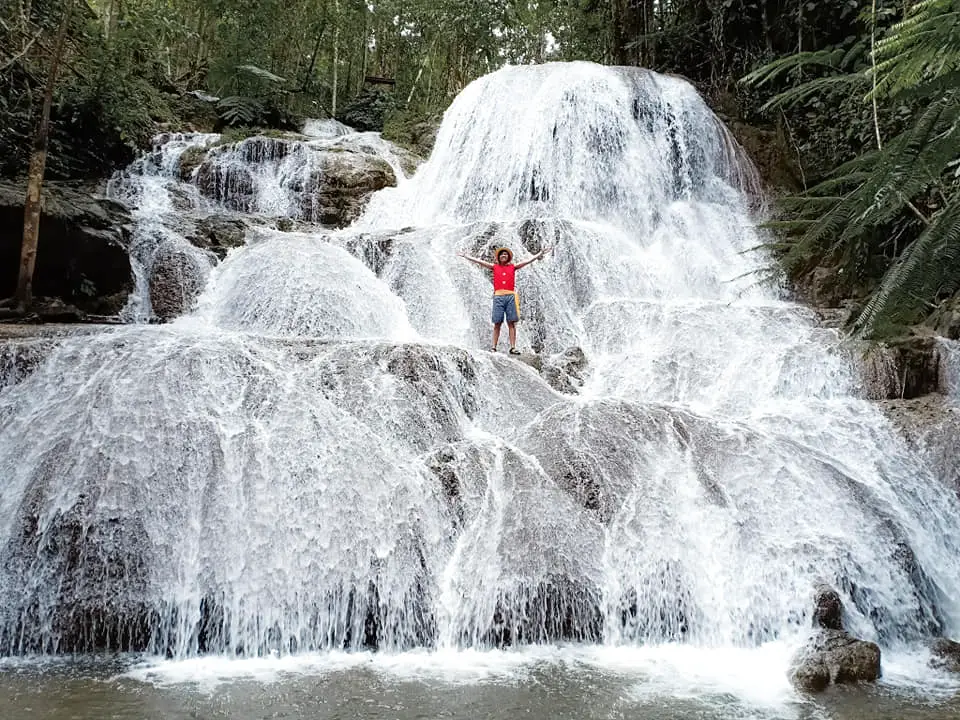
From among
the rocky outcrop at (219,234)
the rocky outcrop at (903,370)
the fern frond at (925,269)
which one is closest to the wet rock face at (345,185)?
the rocky outcrop at (219,234)

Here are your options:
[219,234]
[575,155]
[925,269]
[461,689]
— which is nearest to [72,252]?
[219,234]

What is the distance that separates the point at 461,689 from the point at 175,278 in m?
7.76

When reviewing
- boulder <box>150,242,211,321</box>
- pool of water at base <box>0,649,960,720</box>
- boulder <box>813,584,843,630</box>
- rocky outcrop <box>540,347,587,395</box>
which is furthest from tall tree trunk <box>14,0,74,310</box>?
boulder <box>813,584,843,630</box>

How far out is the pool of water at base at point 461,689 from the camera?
3996mm

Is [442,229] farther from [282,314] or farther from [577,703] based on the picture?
[577,703]

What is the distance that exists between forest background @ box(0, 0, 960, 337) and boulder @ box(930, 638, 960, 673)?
2.13 meters

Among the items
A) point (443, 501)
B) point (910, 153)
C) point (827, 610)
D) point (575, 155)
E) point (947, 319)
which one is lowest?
point (827, 610)

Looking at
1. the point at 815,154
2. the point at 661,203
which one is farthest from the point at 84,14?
the point at 815,154

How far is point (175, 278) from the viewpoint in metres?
10.5

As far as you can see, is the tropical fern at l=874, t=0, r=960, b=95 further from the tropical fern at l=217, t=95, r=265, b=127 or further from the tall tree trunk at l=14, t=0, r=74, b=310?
the tropical fern at l=217, t=95, r=265, b=127

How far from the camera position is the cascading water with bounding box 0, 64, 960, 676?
528 cm

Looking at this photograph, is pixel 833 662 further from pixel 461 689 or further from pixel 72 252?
pixel 72 252

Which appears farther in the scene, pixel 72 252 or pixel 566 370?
pixel 72 252

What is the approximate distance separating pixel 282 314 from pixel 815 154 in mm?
10273
